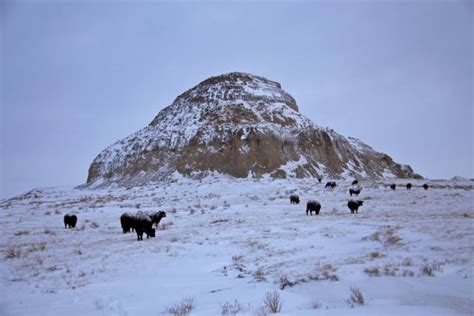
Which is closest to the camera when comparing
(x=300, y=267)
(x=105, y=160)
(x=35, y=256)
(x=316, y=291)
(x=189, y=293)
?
(x=316, y=291)

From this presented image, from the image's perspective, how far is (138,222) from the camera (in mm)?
14484

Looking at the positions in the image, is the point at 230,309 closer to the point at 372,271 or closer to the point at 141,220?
the point at 372,271

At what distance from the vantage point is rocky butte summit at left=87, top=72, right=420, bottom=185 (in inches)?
3179

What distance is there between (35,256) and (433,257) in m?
11.3

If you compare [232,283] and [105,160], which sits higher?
[105,160]

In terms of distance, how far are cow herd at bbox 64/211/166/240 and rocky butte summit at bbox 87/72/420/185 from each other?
58.5 metres

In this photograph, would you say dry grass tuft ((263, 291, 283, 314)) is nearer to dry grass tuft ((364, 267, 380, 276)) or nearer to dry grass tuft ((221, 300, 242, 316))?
dry grass tuft ((221, 300, 242, 316))

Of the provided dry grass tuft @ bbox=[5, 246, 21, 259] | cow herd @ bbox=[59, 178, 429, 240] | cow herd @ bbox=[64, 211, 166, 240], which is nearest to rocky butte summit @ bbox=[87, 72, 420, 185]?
cow herd @ bbox=[59, 178, 429, 240]

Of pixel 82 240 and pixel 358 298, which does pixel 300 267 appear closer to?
pixel 358 298

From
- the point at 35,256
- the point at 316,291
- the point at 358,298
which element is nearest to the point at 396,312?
the point at 358,298

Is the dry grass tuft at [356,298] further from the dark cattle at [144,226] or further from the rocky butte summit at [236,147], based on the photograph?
the rocky butte summit at [236,147]

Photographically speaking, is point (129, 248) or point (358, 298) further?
point (129, 248)

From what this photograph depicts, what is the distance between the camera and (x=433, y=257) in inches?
320

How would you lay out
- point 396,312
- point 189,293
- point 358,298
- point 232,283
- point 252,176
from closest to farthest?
point 396,312, point 358,298, point 189,293, point 232,283, point 252,176
